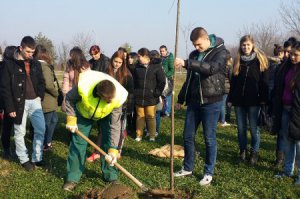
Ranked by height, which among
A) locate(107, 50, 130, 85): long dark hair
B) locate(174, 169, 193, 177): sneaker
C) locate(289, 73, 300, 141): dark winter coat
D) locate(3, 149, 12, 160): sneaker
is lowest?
locate(3, 149, 12, 160): sneaker

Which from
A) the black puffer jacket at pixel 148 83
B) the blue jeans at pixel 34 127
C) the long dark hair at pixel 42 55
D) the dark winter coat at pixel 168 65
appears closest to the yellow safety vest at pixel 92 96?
the blue jeans at pixel 34 127

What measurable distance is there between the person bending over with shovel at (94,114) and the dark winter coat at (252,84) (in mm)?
2067

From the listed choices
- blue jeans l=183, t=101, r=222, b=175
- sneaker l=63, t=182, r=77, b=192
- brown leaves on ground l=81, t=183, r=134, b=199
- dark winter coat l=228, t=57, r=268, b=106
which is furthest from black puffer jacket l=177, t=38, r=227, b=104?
sneaker l=63, t=182, r=77, b=192

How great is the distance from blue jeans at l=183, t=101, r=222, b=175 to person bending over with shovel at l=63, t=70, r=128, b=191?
101 cm

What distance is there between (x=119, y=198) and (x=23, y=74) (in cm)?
244

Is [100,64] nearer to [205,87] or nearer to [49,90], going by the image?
[49,90]

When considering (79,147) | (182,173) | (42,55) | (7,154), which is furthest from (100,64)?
(182,173)

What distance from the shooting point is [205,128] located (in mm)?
5059

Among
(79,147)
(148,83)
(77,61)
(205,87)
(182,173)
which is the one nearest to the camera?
(205,87)

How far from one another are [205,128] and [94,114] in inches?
59.8

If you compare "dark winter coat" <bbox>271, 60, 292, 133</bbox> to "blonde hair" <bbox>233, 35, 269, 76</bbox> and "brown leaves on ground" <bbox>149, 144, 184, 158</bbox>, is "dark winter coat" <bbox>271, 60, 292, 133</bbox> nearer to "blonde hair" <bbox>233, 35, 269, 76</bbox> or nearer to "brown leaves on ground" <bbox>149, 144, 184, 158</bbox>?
"blonde hair" <bbox>233, 35, 269, 76</bbox>

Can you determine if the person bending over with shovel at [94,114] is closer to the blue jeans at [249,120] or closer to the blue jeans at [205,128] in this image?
the blue jeans at [205,128]

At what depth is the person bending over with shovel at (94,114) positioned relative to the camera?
4500 mm

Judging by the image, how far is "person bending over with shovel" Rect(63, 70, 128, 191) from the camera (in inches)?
177
